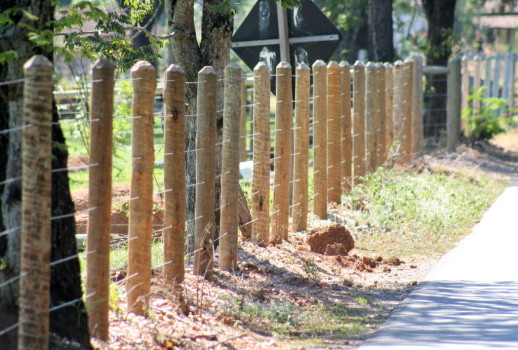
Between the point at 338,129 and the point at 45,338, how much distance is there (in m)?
7.12

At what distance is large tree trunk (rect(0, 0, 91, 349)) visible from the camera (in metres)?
4.71

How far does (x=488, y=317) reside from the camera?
659cm

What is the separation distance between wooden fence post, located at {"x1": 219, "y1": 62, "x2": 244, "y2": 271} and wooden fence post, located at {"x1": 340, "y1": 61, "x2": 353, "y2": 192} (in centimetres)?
408

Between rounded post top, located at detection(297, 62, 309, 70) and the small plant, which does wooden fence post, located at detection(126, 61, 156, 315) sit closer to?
the small plant

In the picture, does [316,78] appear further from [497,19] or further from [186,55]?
[497,19]

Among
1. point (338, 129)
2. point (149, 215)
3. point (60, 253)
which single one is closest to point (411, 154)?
point (338, 129)

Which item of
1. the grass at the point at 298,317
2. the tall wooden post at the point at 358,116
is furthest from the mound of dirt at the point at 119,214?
the grass at the point at 298,317

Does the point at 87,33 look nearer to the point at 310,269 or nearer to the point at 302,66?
the point at 310,269

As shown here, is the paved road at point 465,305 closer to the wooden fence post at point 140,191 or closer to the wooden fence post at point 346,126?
the wooden fence post at point 140,191

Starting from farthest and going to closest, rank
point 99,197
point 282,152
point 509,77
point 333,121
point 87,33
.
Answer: point 509,77 < point 333,121 < point 282,152 < point 87,33 < point 99,197

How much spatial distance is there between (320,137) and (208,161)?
3.41m

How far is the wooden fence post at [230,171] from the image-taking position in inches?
297

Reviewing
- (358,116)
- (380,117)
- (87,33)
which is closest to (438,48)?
(380,117)

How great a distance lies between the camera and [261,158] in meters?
8.73
